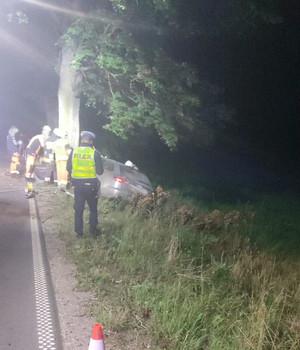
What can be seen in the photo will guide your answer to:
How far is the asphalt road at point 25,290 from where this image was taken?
14.1 feet

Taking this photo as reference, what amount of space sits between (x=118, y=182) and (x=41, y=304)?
21.2ft

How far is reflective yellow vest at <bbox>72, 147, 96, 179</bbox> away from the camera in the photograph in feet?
24.7

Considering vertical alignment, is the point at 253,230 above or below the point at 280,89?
below

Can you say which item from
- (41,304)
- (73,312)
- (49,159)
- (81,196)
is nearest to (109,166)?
(49,159)

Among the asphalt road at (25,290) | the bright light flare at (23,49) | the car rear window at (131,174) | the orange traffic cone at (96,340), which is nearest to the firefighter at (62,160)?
the car rear window at (131,174)

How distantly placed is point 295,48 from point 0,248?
1977 centimetres

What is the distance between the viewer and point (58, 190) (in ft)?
39.8

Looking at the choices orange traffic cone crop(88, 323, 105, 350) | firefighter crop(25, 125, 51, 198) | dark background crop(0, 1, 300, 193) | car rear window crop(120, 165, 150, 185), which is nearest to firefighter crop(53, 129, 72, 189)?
car rear window crop(120, 165, 150, 185)

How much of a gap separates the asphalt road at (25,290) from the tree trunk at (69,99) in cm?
602

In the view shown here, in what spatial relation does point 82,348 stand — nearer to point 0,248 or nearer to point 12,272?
point 12,272

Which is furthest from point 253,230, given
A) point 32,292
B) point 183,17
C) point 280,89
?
point 280,89

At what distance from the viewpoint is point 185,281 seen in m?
5.59

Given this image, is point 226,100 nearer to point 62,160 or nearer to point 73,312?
point 62,160

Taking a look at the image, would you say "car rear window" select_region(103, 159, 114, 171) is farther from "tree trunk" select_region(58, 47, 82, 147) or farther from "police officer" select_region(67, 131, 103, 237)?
"police officer" select_region(67, 131, 103, 237)
